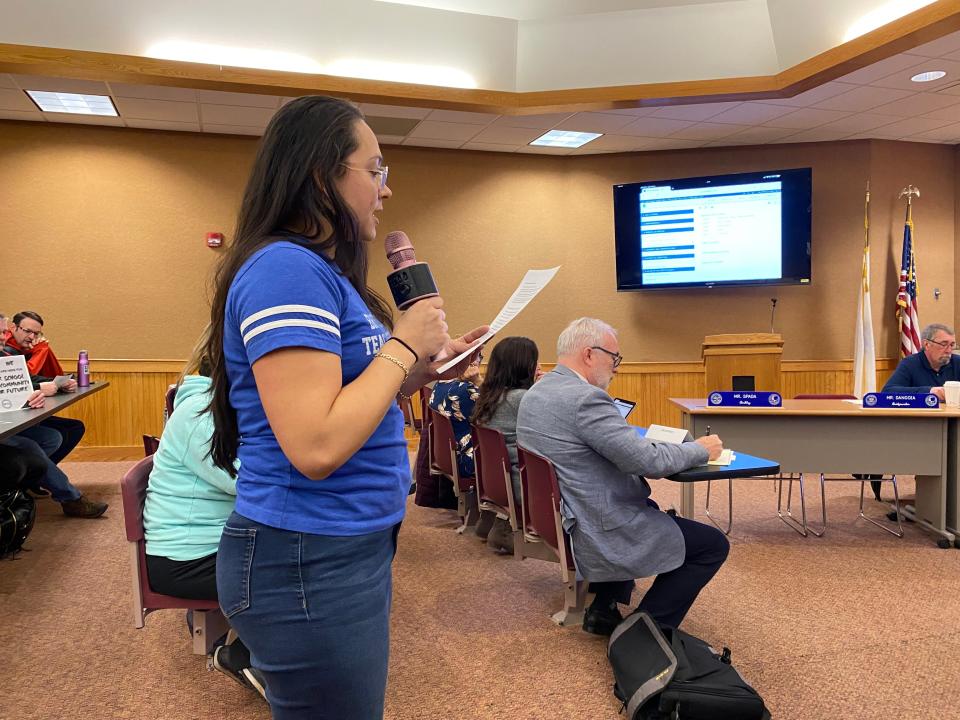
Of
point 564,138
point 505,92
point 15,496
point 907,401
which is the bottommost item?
point 15,496

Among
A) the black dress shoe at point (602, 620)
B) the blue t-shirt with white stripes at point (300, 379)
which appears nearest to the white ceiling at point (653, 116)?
the black dress shoe at point (602, 620)

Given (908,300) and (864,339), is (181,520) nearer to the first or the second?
(864,339)

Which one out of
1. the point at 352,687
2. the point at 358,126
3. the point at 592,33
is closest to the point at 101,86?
the point at 592,33

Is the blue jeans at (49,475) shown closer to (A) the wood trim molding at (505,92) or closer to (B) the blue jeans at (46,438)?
(B) the blue jeans at (46,438)

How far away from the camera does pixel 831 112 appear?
267 inches

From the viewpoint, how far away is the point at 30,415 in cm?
402

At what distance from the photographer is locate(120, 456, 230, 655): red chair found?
227 cm

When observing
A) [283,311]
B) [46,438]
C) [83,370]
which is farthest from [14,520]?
[283,311]

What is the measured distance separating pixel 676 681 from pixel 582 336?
1.34 m

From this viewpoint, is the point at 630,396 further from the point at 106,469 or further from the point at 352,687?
the point at 352,687

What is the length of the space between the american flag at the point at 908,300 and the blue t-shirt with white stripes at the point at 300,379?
8036 mm

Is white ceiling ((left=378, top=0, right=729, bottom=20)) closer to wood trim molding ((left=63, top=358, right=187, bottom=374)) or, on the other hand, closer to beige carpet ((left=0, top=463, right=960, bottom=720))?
wood trim molding ((left=63, top=358, right=187, bottom=374))

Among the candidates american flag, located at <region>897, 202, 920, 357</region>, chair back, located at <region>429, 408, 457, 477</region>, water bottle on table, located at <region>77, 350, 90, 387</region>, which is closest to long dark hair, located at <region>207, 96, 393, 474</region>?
chair back, located at <region>429, 408, 457, 477</region>

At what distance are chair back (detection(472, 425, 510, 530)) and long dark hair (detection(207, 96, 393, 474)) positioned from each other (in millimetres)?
2632
